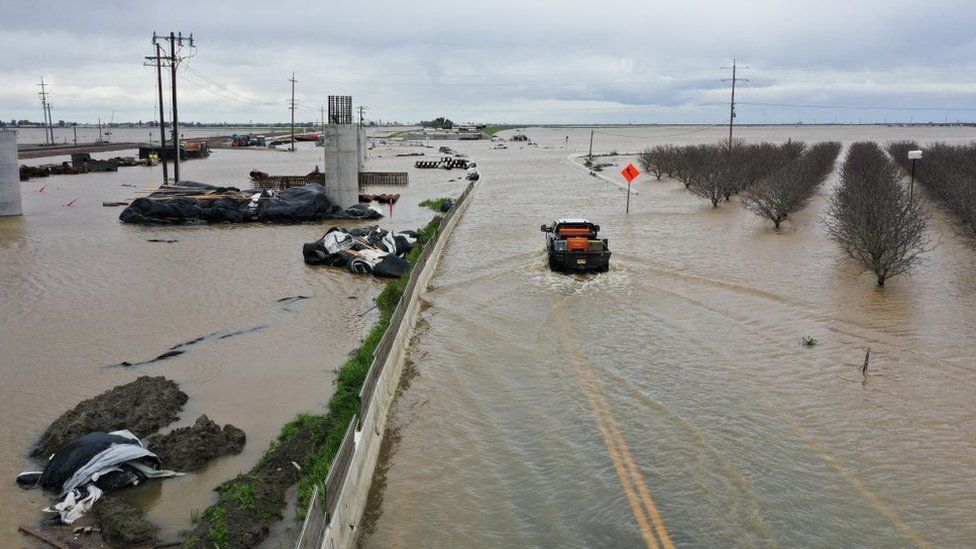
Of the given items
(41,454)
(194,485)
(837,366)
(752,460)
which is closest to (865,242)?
(837,366)

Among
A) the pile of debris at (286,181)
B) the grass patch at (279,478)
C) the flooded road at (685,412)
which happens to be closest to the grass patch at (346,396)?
the grass patch at (279,478)

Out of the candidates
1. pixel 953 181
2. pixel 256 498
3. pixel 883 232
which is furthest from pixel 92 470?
pixel 953 181

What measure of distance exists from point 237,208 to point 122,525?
30755mm

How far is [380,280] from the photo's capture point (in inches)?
993

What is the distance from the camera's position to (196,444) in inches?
468

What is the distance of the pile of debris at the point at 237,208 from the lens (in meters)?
37.5

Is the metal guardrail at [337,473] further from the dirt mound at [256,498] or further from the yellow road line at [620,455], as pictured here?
the yellow road line at [620,455]

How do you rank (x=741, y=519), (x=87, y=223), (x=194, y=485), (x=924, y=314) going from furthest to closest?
1. (x=87, y=223)
2. (x=924, y=314)
3. (x=194, y=485)
4. (x=741, y=519)

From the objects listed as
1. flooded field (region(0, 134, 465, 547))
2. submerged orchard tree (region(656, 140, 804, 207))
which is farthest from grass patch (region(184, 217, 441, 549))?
submerged orchard tree (region(656, 140, 804, 207))

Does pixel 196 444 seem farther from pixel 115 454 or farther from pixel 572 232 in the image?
pixel 572 232

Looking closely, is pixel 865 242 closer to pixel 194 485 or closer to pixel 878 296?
pixel 878 296

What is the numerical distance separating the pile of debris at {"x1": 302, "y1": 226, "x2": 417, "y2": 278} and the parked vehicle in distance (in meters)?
4.93

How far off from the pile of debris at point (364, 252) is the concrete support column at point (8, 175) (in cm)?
2110

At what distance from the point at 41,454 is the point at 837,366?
14840mm
